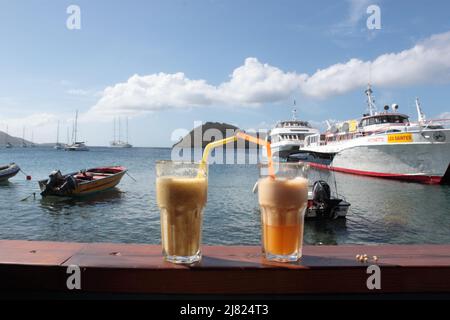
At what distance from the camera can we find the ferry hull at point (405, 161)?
84.6 feet

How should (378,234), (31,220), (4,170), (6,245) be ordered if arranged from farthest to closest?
(4,170), (31,220), (378,234), (6,245)

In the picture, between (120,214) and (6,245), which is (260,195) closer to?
(6,245)

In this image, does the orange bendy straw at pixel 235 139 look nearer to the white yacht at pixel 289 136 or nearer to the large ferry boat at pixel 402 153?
the large ferry boat at pixel 402 153

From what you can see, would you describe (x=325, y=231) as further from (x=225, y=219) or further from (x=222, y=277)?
(x=222, y=277)

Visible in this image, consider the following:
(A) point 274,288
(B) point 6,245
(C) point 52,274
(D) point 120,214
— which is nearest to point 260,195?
(A) point 274,288

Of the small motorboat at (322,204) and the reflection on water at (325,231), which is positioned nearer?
the reflection on water at (325,231)

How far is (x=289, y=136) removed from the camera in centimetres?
5531

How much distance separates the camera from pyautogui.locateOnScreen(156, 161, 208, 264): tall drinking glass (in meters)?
1.56

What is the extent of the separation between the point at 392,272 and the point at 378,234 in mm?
12243

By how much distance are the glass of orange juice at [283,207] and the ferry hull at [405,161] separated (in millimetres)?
27918

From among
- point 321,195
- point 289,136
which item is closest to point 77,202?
point 321,195

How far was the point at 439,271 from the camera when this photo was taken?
1408 millimetres

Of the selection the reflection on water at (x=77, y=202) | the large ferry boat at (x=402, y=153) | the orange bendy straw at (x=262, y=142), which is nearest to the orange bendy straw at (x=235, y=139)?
the orange bendy straw at (x=262, y=142)

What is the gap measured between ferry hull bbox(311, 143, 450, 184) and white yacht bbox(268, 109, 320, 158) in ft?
57.7
